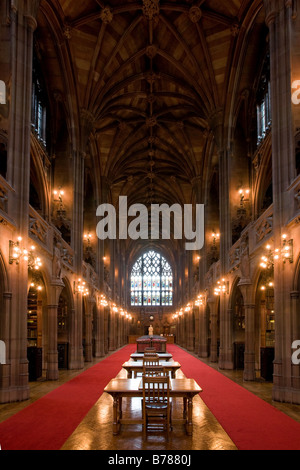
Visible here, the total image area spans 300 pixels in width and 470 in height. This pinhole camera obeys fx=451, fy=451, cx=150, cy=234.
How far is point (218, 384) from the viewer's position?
1515 cm

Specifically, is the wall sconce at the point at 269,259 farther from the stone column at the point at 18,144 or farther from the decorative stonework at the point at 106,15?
A: the decorative stonework at the point at 106,15

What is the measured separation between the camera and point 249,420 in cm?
945

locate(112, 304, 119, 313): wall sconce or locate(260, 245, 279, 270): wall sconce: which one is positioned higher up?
locate(260, 245, 279, 270): wall sconce

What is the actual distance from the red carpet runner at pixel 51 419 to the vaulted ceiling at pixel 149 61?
13746mm

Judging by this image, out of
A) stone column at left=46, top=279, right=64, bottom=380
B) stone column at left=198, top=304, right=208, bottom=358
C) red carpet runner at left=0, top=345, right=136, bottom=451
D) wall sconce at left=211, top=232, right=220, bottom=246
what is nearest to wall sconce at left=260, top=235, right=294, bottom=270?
red carpet runner at left=0, top=345, right=136, bottom=451

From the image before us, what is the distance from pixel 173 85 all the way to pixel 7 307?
17.8 metres

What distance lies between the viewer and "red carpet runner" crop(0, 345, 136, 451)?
771cm

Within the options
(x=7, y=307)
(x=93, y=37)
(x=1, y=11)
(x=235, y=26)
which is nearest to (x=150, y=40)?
(x=93, y=37)

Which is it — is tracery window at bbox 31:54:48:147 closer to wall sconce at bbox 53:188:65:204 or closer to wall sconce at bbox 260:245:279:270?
wall sconce at bbox 53:188:65:204

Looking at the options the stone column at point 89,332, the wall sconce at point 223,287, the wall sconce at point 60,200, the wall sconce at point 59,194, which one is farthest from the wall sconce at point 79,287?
the wall sconce at point 223,287

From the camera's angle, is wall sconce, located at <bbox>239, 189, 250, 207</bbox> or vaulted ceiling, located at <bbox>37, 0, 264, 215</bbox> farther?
wall sconce, located at <bbox>239, 189, 250, 207</bbox>

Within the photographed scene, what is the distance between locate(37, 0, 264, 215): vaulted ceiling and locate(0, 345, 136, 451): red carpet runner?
13746 mm

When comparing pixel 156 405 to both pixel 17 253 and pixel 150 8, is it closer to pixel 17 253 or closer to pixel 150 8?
pixel 17 253

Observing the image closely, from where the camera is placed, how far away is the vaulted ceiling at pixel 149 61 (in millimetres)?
19312
